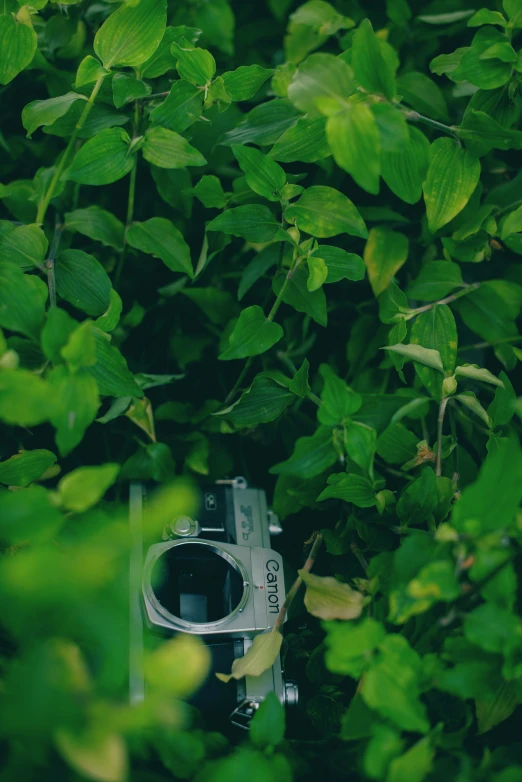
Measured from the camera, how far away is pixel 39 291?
366 mm

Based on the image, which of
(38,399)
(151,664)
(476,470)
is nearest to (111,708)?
(151,664)

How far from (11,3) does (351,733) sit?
1.65ft

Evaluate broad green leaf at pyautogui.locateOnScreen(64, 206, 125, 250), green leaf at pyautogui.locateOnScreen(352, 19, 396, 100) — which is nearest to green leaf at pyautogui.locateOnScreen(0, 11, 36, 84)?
broad green leaf at pyautogui.locateOnScreen(64, 206, 125, 250)

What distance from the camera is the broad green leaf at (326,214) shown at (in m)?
0.41

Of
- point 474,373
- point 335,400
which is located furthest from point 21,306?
point 474,373

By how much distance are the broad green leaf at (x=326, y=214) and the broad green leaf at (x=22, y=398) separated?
0.70 ft

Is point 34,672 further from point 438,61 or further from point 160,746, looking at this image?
point 438,61

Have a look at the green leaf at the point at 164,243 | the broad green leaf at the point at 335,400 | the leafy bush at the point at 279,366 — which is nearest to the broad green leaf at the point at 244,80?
the leafy bush at the point at 279,366

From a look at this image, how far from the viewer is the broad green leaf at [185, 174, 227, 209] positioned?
45 cm

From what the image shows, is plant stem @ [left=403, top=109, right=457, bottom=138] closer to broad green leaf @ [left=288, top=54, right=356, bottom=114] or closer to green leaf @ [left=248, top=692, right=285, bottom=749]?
broad green leaf @ [left=288, top=54, right=356, bottom=114]

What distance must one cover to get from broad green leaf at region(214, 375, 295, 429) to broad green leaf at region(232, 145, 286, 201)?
0.13 metres

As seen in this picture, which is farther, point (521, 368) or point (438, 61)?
point (521, 368)

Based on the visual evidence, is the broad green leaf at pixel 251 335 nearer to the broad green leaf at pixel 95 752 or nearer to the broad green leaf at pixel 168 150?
the broad green leaf at pixel 168 150

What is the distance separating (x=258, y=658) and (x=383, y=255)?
32 cm
